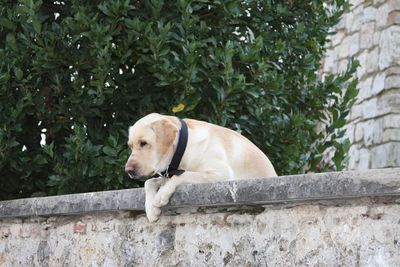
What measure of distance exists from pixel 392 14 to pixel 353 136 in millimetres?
1471

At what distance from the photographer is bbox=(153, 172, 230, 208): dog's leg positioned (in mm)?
4547

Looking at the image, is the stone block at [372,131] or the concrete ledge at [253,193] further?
the stone block at [372,131]

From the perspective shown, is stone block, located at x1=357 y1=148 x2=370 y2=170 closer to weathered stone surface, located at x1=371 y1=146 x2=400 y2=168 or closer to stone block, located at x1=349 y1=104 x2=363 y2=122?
weathered stone surface, located at x1=371 y1=146 x2=400 y2=168

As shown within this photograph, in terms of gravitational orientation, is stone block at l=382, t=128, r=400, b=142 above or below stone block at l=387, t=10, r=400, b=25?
below

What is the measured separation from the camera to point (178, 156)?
4676 mm

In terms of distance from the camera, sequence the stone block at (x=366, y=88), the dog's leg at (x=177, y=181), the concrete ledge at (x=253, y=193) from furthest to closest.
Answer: the stone block at (x=366, y=88)
the dog's leg at (x=177, y=181)
the concrete ledge at (x=253, y=193)

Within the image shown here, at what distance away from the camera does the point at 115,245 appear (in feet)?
16.7

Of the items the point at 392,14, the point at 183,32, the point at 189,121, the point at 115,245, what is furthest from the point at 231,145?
the point at 392,14

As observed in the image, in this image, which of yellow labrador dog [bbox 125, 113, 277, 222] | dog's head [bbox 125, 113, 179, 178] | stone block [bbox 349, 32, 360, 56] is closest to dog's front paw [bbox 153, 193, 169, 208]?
yellow labrador dog [bbox 125, 113, 277, 222]

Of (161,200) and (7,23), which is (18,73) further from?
(161,200)

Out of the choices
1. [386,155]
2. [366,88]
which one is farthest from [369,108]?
[386,155]

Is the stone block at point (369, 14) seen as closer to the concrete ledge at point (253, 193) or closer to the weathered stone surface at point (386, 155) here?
the weathered stone surface at point (386, 155)

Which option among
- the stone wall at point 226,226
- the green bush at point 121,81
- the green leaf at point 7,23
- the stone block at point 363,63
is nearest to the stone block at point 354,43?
the stone block at point 363,63

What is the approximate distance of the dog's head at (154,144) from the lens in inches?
181
